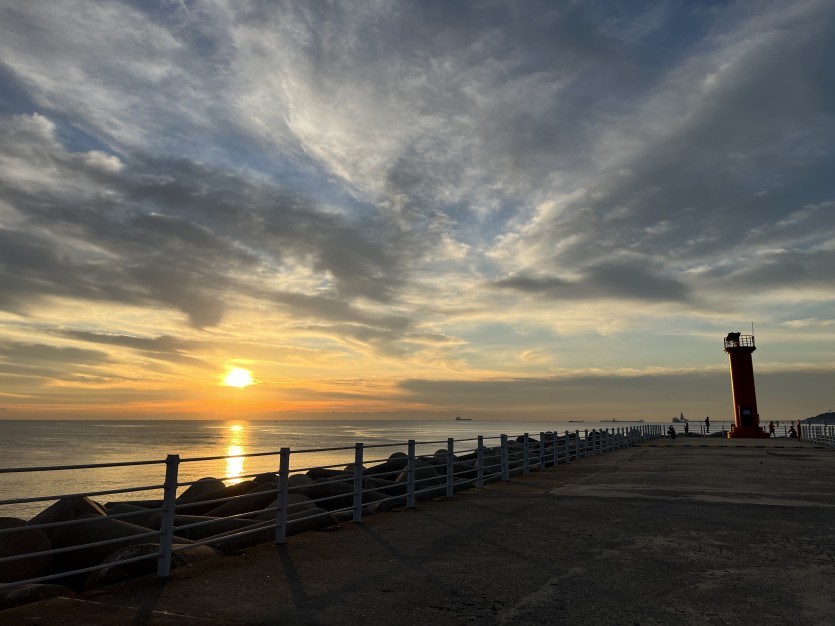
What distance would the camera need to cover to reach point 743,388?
149 ft

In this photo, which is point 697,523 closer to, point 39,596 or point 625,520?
point 625,520

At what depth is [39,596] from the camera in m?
5.46

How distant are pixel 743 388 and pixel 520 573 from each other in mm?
45684

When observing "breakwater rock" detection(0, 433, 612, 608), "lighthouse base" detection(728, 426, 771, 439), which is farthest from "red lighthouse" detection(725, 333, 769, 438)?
"breakwater rock" detection(0, 433, 612, 608)

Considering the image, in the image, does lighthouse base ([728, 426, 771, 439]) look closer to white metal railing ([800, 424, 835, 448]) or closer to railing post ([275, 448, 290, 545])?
white metal railing ([800, 424, 835, 448])

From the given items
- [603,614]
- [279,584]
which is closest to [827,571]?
[603,614]

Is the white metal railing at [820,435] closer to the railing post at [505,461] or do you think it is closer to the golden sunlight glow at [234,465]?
the railing post at [505,461]

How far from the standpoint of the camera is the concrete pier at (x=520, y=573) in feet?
16.2

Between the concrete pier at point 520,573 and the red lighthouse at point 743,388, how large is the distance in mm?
38129

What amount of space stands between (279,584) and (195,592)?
0.76 metres

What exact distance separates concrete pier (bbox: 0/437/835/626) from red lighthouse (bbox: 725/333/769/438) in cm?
3813

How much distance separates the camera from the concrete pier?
16.2ft

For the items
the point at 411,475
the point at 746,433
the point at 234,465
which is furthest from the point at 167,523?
the point at 234,465

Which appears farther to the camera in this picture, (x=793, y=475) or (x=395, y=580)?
(x=793, y=475)
